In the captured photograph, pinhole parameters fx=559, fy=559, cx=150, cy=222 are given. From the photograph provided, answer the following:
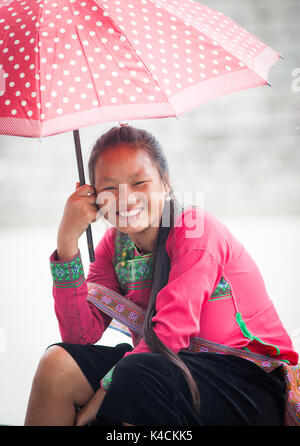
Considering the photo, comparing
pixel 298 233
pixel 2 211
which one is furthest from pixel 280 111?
pixel 2 211

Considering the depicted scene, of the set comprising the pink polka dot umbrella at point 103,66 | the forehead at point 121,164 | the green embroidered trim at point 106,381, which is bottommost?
the green embroidered trim at point 106,381

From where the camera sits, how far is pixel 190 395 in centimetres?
118

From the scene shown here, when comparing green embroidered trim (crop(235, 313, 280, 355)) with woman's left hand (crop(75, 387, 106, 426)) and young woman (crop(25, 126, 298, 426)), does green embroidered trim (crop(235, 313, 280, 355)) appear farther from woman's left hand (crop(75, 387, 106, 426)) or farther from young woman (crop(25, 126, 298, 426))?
woman's left hand (crop(75, 387, 106, 426))

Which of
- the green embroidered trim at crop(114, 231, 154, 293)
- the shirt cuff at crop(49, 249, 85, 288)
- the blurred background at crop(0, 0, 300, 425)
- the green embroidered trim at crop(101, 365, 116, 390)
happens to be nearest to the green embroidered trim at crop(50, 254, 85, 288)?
the shirt cuff at crop(49, 249, 85, 288)

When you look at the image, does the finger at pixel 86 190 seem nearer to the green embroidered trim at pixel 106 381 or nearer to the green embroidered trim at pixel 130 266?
the green embroidered trim at pixel 130 266

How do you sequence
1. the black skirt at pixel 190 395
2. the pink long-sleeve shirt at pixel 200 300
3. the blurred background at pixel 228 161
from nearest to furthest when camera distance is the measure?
the black skirt at pixel 190 395 → the pink long-sleeve shirt at pixel 200 300 → the blurred background at pixel 228 161

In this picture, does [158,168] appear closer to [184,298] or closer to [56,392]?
[184,298]

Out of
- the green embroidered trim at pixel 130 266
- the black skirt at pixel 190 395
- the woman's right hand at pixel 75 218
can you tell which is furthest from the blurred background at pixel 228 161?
the black skirt at pixel 190 395

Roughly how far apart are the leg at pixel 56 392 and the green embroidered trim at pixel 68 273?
174mm

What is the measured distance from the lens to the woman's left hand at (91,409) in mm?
1265

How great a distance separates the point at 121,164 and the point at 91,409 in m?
0.58

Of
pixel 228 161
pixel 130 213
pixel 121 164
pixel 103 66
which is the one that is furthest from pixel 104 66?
pixel 228 161

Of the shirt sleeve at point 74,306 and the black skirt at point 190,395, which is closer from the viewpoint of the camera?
the black skirt at point 190,395

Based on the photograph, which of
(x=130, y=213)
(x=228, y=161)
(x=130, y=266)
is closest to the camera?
(x=130, y=213)
